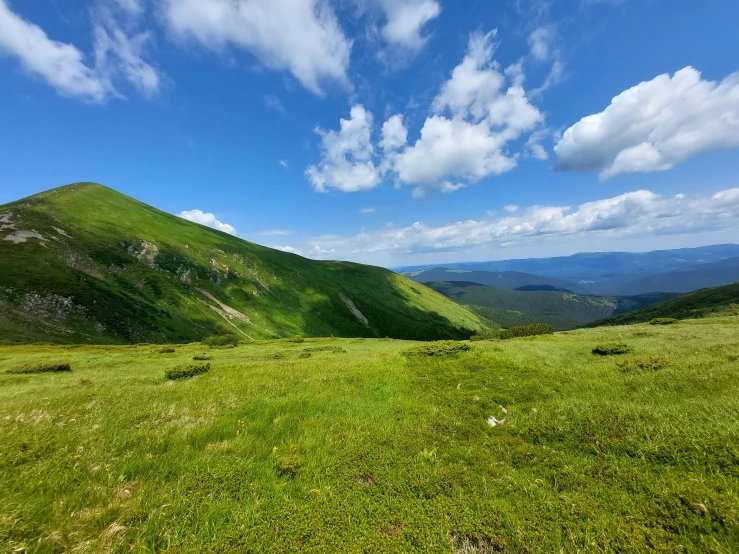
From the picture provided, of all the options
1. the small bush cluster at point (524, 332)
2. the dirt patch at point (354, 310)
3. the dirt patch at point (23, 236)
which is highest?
the dirt patch at point (23, 236)

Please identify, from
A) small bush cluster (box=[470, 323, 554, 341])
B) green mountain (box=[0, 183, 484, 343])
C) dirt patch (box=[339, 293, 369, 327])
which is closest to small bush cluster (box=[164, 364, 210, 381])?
small bush cluster (box=[470, 323, 554, 341])

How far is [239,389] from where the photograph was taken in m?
15.5

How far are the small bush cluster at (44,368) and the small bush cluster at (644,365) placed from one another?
4289 centimetres

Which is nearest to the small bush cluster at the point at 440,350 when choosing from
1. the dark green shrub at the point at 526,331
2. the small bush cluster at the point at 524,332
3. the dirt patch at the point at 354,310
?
the small bush cluster at the point at 524,332

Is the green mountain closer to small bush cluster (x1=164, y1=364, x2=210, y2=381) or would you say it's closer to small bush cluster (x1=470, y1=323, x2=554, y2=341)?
small bush cluster (x1=164, y1=364, x2=210, y2=381)

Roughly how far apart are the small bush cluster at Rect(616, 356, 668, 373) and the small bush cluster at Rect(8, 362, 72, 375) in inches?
1689

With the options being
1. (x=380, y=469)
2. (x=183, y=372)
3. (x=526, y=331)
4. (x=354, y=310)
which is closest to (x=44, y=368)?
(x=183, y=372)

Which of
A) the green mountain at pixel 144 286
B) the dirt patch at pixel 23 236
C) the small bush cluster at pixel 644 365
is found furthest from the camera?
the dirt patch at pixel 23 236

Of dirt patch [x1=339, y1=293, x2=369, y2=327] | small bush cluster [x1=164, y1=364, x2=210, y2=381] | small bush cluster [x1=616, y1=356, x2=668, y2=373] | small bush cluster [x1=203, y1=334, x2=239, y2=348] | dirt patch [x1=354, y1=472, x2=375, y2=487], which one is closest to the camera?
dirt patch [x1=354, y1=472, x2=375, y2=487]

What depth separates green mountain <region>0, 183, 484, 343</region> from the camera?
63.4 metres

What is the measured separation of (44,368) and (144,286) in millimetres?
78338

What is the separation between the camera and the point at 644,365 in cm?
1602

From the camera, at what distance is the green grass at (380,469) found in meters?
6.23

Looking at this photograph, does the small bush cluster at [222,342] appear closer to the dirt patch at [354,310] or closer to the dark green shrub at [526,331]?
the dark green shrub at [526,331]
